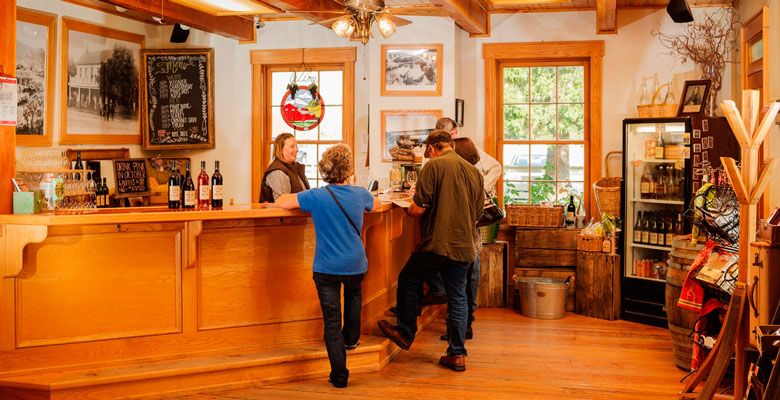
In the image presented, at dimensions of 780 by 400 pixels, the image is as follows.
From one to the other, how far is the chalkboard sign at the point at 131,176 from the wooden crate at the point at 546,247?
3849mm

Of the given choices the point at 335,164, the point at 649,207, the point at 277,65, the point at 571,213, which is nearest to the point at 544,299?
the point at 571,213

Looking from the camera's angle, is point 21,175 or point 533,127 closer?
Result: point 21,175

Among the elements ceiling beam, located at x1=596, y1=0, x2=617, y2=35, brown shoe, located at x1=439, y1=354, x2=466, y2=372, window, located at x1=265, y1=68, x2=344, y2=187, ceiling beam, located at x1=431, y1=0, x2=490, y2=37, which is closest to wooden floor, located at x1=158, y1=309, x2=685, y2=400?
brown shoe, located at x1=439, y1=354, x2=466, y2=372

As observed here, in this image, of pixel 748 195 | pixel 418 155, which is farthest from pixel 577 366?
pixel 418 155

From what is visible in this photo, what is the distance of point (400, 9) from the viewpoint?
6.39 m

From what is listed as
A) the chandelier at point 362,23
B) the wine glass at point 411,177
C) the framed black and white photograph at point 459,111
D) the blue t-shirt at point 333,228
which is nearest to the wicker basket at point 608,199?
→ the framed black and white photograph at point 459,111

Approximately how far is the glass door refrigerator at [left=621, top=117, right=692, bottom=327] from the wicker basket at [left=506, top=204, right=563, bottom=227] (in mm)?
614

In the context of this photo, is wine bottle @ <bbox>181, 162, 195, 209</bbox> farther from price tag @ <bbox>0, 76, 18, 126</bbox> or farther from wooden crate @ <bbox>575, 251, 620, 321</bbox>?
wooden crate @ <bbox>575, 251, 620, 321</bbox>

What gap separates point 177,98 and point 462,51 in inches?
122

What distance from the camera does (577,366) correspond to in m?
5.56

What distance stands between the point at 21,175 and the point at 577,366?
3793 millimetres

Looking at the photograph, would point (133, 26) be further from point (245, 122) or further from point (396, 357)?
point (396, 357)

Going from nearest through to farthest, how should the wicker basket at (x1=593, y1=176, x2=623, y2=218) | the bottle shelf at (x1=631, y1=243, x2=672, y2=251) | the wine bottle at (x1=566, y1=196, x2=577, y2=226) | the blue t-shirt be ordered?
the blue t-shirt, the bottle shelf at (x1=631, y1=243, x2=672, y2=251), the wicker basket at (x1=593, y1=176, x2=623, y2=218), the wine bottle at (x1=566, y1=196, x2=577, y2=226)

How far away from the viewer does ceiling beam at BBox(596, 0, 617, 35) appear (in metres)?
7.03
